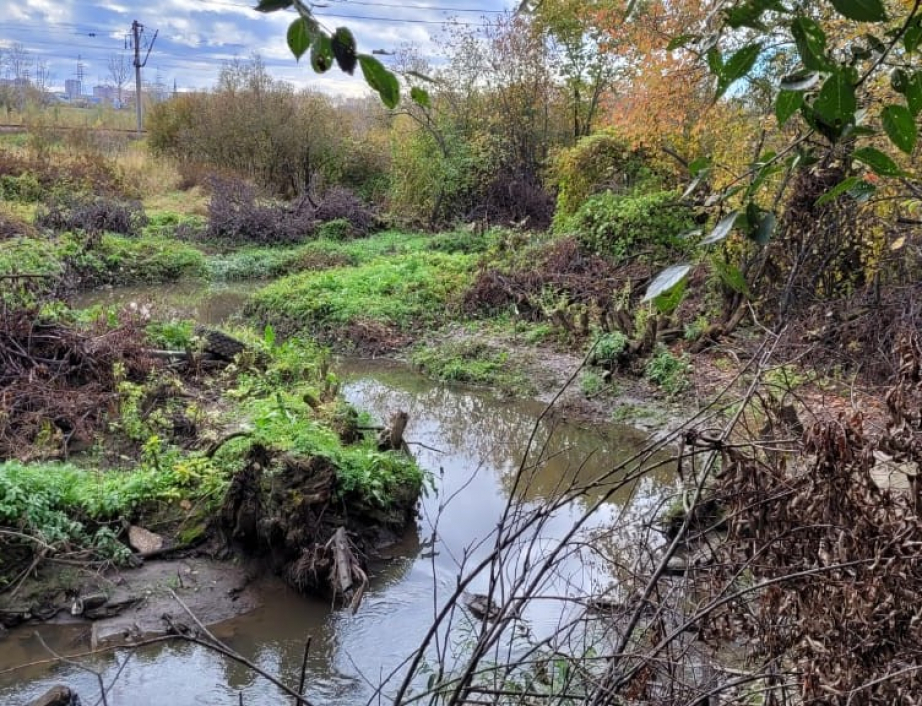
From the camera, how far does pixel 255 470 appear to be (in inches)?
223

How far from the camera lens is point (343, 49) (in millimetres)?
949

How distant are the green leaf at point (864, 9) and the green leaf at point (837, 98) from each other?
17 centimetres

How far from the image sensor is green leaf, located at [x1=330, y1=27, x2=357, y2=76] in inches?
37.3

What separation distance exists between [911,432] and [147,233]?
64.7 feet

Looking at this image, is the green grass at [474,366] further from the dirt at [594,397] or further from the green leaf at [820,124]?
the green leaf at [820,124]

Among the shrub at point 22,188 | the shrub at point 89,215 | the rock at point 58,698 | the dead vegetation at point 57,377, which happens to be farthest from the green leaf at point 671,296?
the shrub at point 22,188

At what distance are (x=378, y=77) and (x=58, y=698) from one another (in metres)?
4.17

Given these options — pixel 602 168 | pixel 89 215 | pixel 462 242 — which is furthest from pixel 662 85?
pixel 89 215

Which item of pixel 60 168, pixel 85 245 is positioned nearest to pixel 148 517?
pixel 85 245

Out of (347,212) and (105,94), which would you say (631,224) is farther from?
(105,94)

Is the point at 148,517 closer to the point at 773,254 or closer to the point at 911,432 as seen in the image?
the point at 911,432

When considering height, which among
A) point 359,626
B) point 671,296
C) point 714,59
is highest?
point 714,59

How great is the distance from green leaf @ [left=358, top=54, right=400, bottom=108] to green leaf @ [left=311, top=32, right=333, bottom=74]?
5cm

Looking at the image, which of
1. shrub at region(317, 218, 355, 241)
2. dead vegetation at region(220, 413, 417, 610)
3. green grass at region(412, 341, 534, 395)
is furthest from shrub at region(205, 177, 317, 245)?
dead vegetation at region(220, 413, 417, 610)
